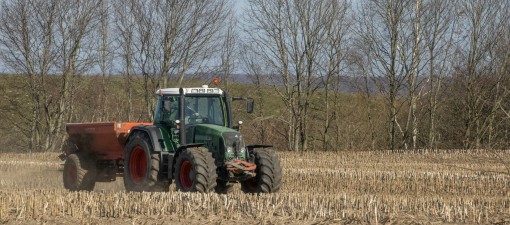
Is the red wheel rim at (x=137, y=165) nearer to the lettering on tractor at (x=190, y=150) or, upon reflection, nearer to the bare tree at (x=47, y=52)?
the lettering on tractor at (x=190, y=150)

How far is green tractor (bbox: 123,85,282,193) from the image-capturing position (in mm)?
12430

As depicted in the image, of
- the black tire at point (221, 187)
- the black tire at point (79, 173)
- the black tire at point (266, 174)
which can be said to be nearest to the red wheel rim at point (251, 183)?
the black tire at point (266, 174)

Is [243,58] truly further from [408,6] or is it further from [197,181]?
[197,181]

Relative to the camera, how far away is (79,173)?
15484 millimetres

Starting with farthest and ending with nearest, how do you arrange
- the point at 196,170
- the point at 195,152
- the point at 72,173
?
the point at 72,173 → the point at 195,152 → the point at 196,170

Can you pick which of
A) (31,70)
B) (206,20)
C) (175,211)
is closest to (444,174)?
(175,211)

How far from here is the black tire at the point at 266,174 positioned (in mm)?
12781

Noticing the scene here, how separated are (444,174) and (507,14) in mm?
16749

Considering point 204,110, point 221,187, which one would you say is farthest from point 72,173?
point 221,187

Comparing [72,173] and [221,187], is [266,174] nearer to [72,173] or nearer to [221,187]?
[221,187]

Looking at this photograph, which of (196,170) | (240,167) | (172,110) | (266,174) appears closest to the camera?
(196,170)

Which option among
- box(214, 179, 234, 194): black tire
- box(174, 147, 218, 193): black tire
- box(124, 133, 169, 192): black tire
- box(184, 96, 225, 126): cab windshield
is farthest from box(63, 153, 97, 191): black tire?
box(214, 179, 234, 194): black tire

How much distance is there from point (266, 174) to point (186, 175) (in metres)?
1.40

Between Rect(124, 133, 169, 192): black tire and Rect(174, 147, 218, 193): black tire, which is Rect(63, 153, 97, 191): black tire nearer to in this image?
Rect(124, 133, 169, 192): black tire
